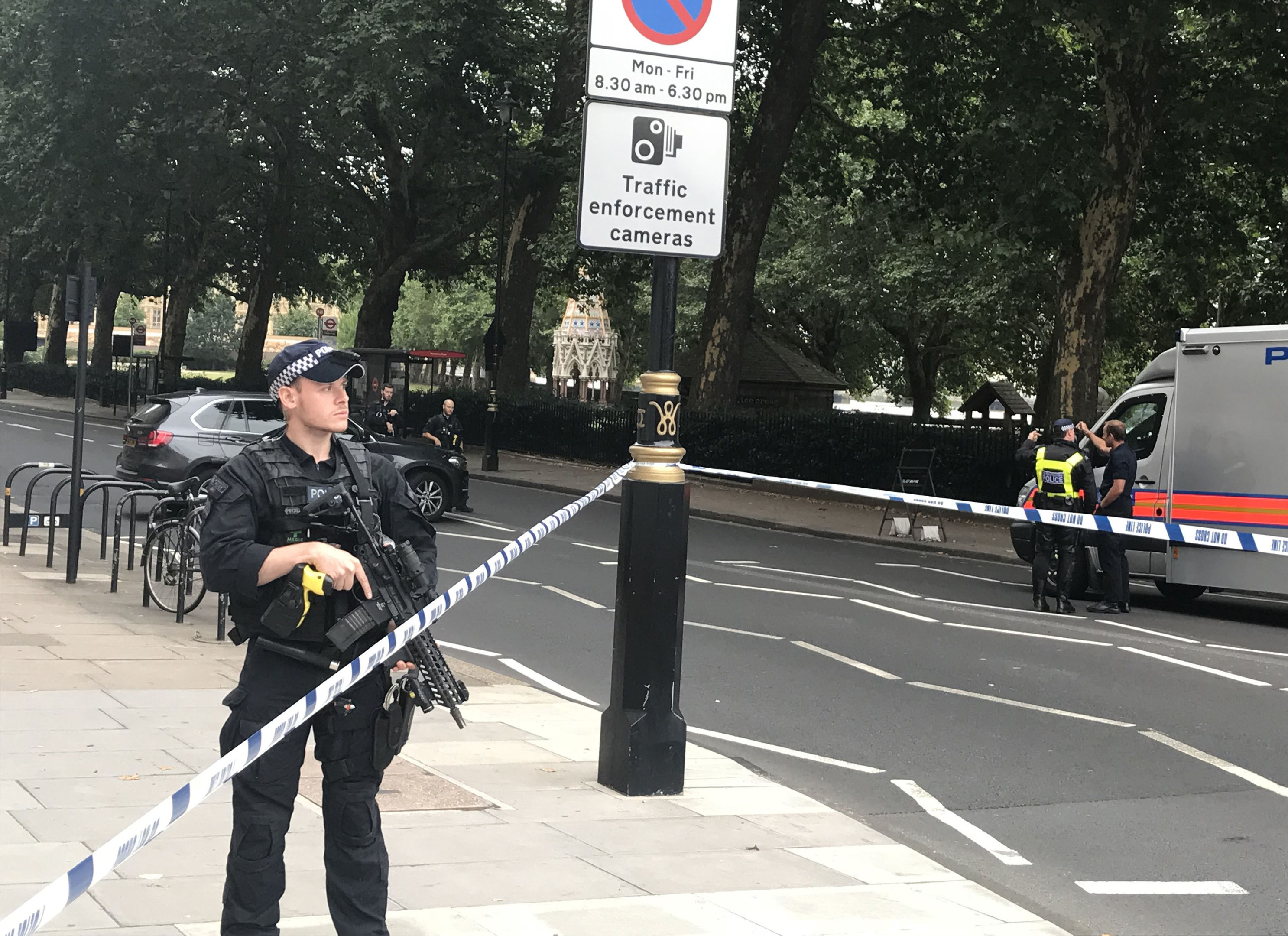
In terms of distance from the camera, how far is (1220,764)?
26.2 feet

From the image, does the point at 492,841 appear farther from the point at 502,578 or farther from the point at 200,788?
the point at 502,578

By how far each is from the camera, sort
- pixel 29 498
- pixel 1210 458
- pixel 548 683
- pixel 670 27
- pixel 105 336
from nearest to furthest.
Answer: pixel 670 27 < pixel 548 683 < pixel 1210 458 < pixel 29 498 < pixel 105 336

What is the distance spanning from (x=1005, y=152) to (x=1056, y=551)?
35.1 ft

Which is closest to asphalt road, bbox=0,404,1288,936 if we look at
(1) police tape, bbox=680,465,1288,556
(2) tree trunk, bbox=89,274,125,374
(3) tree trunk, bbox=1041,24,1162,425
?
(1) police tape, bbox=680,465,1288,556

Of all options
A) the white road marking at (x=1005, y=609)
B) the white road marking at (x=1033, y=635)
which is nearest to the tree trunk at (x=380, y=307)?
the white road marking at (x=1005, y=609)

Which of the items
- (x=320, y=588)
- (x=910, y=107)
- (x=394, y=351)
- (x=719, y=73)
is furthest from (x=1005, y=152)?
(x=320, y=588)

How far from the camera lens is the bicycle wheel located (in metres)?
11.5

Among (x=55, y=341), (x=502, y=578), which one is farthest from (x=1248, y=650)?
(x=55, y=341)

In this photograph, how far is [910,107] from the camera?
30531 mm

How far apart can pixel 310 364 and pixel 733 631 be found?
26.9 ft

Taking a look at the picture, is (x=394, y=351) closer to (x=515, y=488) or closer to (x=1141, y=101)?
(x=515, y=488)

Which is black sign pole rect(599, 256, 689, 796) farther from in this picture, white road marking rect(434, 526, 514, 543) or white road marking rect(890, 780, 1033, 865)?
white road marking rect(434, 526, 514, 543)

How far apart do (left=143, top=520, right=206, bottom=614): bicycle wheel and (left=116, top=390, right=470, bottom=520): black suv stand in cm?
671

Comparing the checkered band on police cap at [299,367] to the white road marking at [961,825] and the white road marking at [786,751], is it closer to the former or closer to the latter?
the white road marking at [961,825]
